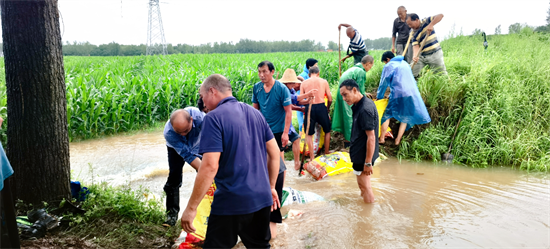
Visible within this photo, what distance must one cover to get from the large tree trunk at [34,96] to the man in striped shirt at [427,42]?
262 inches

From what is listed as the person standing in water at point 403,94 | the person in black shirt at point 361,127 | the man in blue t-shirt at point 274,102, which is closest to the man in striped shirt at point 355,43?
the person standing in water at point 403,94

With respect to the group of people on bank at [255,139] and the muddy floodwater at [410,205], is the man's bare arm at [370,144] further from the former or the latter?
the muddy floodwater at [410,205]

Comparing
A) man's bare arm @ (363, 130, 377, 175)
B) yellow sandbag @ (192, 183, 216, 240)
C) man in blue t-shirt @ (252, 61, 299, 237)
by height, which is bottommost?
yellow sandbag @ (192, 183, 216, 240)

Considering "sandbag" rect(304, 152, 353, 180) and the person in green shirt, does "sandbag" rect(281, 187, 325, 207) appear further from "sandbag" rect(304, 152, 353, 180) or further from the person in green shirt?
the person in green shirt

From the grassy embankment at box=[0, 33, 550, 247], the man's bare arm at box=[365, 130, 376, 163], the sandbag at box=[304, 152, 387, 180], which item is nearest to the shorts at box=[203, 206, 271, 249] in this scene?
the grassy embankment at box=[0, 33, 550, 247]

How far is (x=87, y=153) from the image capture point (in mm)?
7496

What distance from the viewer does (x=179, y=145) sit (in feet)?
12.1

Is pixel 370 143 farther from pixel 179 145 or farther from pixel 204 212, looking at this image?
pixel 179 145

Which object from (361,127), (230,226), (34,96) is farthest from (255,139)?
(34,96)

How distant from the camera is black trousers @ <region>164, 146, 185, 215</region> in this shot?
397 cm

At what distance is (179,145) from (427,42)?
6.18 metres

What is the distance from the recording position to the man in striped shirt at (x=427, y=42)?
7531 millimetres

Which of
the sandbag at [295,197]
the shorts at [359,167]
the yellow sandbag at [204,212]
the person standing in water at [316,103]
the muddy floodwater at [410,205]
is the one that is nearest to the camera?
the yellow sandbag at [204,212]

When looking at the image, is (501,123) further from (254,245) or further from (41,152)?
(41,152)
